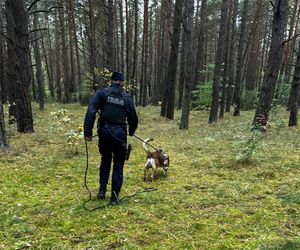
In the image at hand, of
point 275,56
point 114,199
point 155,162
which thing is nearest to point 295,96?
point 275,56

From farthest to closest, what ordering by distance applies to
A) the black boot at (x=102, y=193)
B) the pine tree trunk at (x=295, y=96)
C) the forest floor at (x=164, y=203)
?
the pine tree trunk at (x=295, y=96)
the black boot at (x=102, y=193)
the forest floor at (x=164, y=203)

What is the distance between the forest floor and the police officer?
2.56 feet

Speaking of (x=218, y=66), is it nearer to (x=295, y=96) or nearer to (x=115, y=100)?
(x=295, y=96)

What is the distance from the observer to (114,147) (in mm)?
5355

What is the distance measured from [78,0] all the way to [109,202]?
2764cm

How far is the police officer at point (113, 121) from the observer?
5.18 m

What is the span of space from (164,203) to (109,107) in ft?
6.32

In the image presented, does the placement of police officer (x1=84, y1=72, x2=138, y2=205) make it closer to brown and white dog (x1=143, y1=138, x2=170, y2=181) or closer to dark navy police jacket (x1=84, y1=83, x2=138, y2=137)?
dark navy police jacket (x1=84, y1=83, x2=138, y2=137)

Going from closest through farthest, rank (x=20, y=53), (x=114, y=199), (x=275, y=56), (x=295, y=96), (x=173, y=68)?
→ (x=114, y=199) < (x=275, y=56) < (x=20, y=53) < (x=295, y=96) < (x=173, y=68)

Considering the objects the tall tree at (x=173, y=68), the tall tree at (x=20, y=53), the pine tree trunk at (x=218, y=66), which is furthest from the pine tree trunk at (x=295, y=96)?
the tall tree at (x=20, y=53)

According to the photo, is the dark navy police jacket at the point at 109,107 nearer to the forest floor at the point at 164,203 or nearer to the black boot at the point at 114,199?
the black boot at the point at 114,199

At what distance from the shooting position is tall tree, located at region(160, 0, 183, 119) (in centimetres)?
1775

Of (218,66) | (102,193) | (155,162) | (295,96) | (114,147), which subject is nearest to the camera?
(114,147)

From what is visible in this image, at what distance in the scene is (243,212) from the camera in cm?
516
